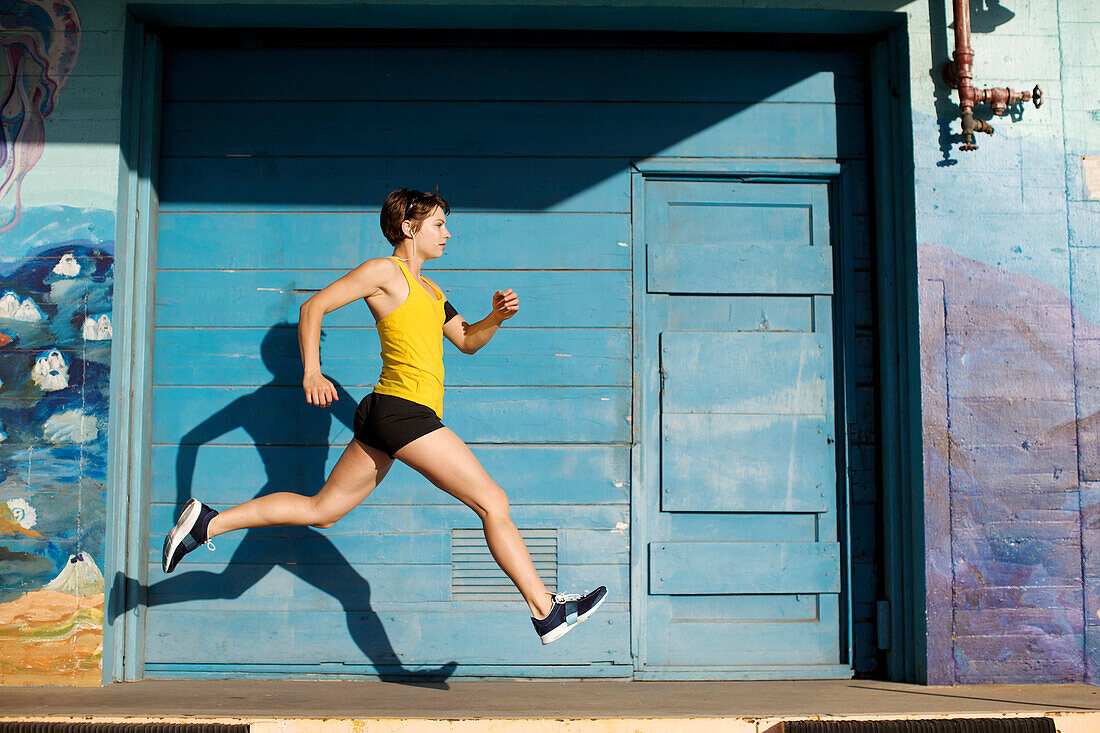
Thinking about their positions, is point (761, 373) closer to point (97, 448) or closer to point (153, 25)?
point (97, 448)

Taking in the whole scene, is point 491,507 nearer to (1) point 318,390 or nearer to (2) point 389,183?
(1) point 318,390

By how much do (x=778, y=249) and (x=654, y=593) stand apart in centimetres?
170

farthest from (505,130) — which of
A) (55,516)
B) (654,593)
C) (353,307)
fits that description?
(55,516)

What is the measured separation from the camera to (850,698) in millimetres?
3230

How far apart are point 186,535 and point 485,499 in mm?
1198

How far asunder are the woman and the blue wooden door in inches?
32.3

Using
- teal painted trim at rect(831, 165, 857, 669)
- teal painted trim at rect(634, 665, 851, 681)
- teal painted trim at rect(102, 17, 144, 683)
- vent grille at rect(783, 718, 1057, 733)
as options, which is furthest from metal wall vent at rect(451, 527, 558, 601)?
teal painted trim at rect(102, 17, 144, 683)

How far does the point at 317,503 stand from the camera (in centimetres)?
313

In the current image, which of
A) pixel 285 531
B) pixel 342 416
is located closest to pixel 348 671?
pixel 285 531

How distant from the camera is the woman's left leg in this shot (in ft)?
9.70

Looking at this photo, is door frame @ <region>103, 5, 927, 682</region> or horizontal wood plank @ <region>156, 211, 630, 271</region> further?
horizontal wood plank @ <region>156, 211, 630, 271</region>

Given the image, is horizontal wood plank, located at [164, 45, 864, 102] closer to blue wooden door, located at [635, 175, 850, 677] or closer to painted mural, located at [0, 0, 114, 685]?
blue wooden door, located at [635, 175, 850, 677]

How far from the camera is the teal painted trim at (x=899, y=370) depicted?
350 centimetres

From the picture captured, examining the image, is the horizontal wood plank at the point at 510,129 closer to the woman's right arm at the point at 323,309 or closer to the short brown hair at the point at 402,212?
the short brown hair at the point at 402,212
